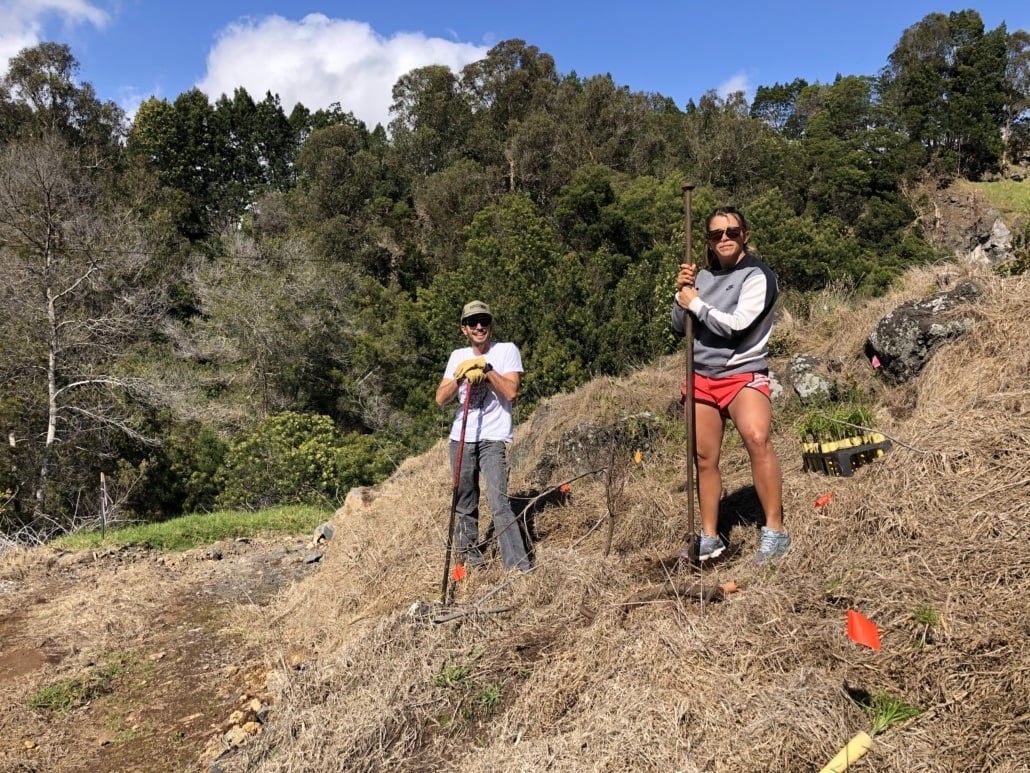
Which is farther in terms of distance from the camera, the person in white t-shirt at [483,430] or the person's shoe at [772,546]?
the person in white t-shirt at [483,430]

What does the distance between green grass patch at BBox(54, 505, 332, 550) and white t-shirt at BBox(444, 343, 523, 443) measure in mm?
4969

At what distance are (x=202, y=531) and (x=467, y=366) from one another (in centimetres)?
614

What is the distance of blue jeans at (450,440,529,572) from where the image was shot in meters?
3.72

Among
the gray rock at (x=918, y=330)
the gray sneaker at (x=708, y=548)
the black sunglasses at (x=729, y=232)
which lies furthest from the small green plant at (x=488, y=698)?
the gray rock at (x=918, y=330)

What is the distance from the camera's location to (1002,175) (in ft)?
105

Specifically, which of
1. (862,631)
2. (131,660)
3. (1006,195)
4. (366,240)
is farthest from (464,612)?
(1006,195)

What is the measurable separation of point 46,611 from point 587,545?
3938mm

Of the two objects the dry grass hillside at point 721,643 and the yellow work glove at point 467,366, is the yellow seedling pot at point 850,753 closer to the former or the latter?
the dry grass hillside at point 721,643

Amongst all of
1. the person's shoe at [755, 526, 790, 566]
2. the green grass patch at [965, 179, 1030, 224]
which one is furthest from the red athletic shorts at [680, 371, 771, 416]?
the green grass patch at [965, 179, 1030, 224]

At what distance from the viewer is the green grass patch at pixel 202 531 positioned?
779 cm

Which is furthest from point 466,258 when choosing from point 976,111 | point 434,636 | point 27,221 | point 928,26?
point 928,26

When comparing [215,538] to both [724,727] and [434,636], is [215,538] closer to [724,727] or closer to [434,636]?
[434,636]

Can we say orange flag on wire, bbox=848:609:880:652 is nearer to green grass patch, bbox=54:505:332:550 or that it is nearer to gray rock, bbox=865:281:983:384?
gray rock, bbox=865:281:983:384

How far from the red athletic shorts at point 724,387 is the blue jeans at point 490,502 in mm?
1148
